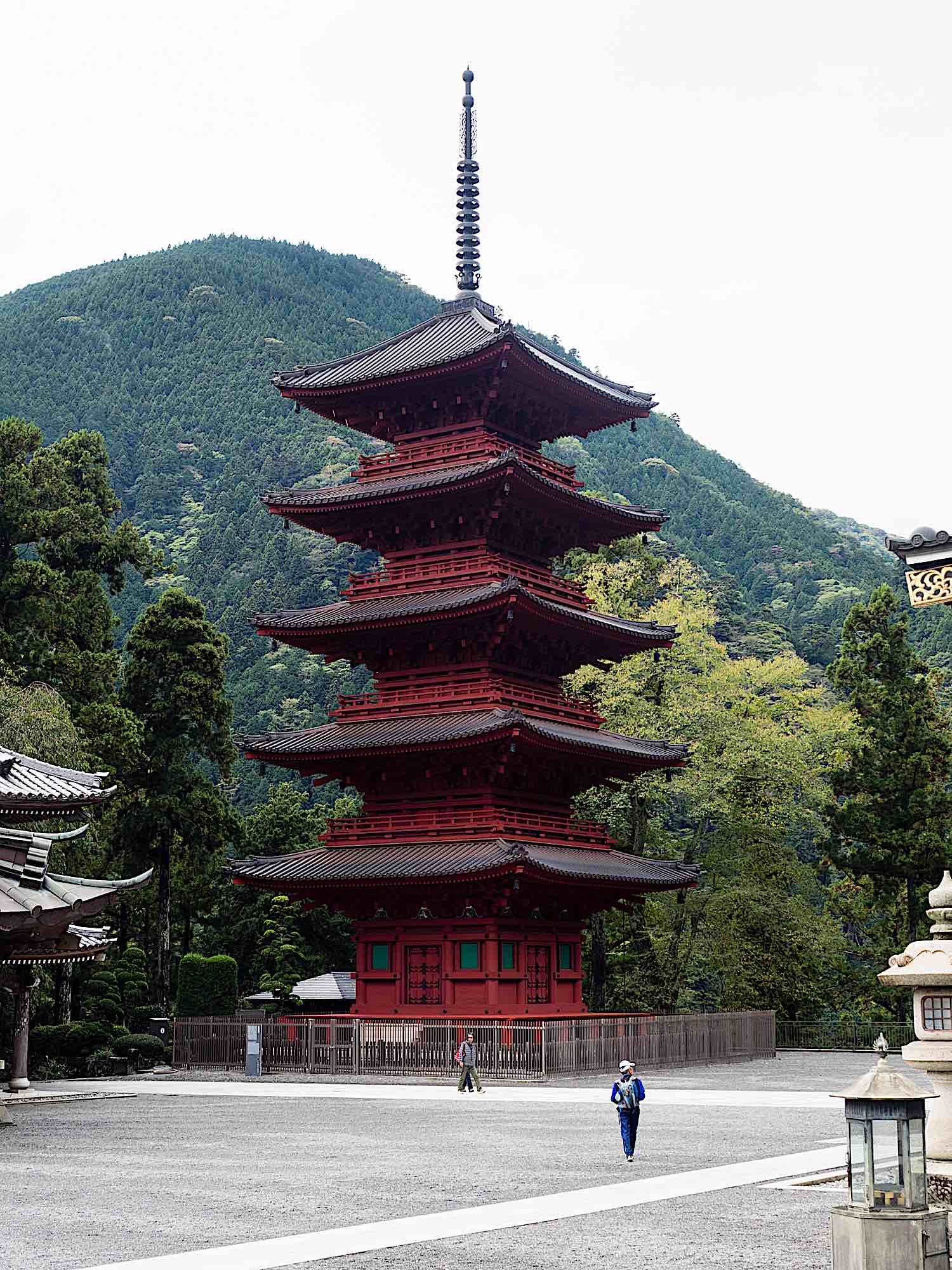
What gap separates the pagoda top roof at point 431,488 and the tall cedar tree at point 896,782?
A: 49.6ft

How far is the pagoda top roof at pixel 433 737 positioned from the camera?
42.3 meters

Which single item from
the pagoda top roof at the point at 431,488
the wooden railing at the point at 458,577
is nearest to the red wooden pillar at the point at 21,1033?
the pagoda top roof at the point at 431,488

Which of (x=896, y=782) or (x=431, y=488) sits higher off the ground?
(x=431, y=488)

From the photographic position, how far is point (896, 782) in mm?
58344

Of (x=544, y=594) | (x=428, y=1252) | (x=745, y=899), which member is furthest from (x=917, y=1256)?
(x=745, y=899)

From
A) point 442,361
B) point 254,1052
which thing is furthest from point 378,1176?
point 442,361

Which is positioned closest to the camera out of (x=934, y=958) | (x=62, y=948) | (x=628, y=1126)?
(x=934, y=958)

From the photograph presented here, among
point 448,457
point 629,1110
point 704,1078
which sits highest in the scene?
point 448,457

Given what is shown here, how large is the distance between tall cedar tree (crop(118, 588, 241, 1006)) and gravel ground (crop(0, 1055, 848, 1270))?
25086 millimetres

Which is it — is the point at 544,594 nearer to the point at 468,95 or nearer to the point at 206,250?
the point at 468,95

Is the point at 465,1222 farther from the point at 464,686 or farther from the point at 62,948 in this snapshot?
the point at 464,686

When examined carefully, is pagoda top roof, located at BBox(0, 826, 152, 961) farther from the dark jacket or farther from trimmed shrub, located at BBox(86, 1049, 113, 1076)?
trimmed shrub, located at BBox(86, 1049, 113, 1076)

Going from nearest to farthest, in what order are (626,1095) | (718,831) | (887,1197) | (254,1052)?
1. (887,1197)
2. (626,1095)
3. (254,1052)
4. (718,831)

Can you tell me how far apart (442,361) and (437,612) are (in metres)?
7.73
